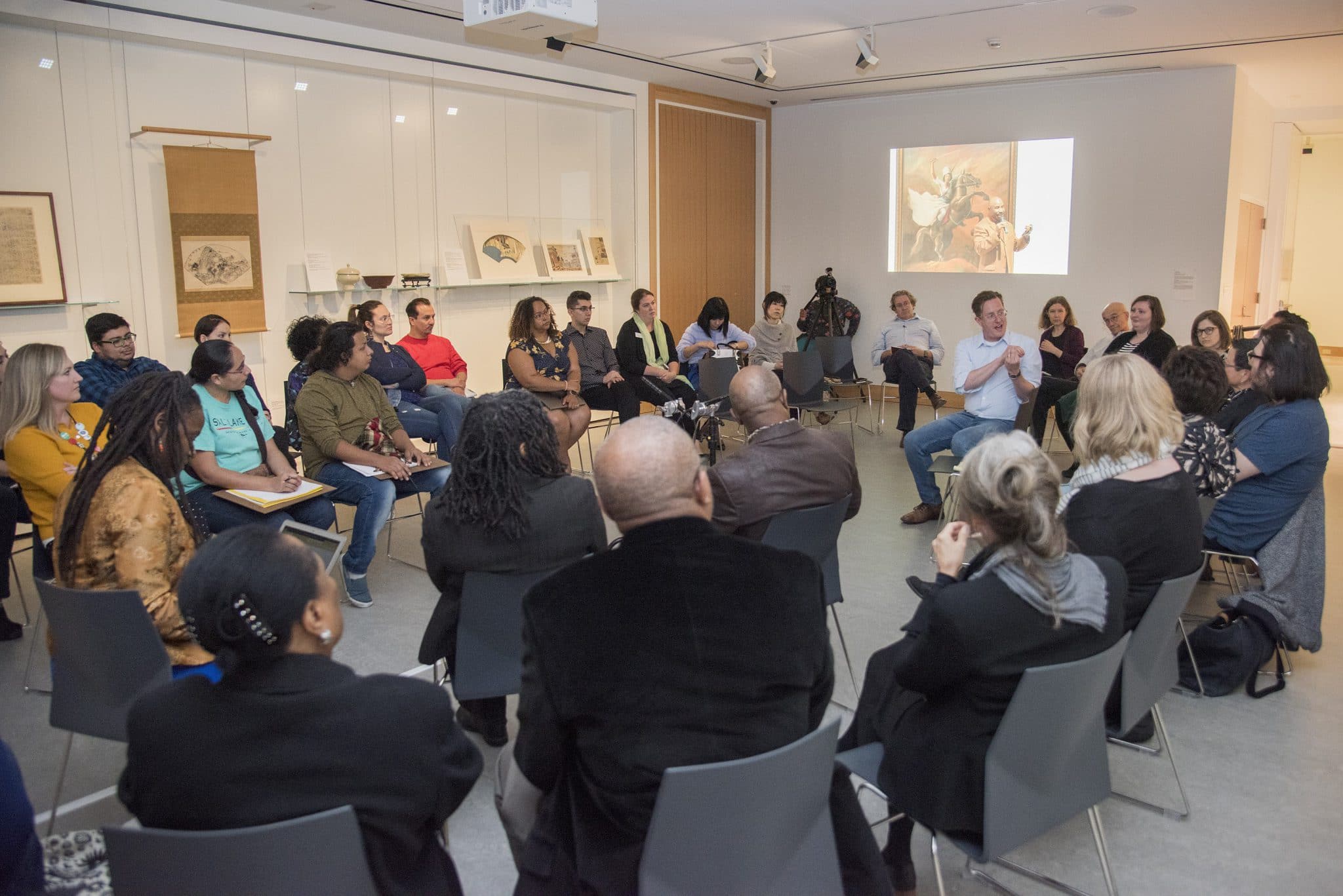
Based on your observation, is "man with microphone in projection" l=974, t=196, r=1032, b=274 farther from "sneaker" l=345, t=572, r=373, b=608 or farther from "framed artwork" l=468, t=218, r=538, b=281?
"sneaker" l=345, t=572, r=373, b=608

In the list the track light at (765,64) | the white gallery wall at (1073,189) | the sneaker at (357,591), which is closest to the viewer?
the sneaker at (357,591)

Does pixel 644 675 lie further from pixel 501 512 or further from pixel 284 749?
pixel 501 512

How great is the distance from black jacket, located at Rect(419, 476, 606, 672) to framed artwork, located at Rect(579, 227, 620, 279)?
6.95 meters

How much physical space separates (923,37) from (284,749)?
7.72 metres

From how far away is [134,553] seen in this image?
2758mm

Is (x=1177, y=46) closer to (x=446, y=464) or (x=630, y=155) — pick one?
(x=630, y=155)

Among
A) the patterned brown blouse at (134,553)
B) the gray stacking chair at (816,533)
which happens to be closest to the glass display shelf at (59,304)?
the patterned brown blouse at (134,553)

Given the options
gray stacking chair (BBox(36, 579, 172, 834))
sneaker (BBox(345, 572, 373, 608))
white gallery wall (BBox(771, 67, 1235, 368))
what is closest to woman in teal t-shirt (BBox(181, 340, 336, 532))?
sneaker (BBox(345, 572, 373, 608))

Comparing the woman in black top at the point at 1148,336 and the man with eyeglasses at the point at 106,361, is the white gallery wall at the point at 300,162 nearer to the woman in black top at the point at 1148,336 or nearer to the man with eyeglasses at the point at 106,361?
the man with eyeglasses at the point at 106,361

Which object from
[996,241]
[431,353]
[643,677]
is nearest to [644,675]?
[643,677]

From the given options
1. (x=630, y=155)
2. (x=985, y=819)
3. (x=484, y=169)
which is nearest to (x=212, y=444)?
(x=985, y=819)

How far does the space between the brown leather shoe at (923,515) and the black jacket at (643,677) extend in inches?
173

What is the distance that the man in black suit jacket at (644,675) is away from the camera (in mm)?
1658

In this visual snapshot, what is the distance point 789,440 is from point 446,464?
7.34 ft
